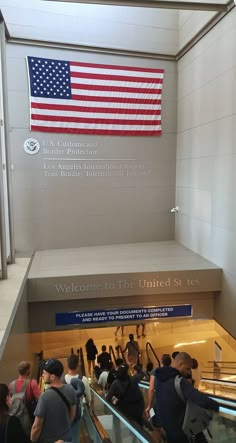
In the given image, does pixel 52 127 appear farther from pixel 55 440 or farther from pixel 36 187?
pixel 55 440

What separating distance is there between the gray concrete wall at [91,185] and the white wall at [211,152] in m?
0.54

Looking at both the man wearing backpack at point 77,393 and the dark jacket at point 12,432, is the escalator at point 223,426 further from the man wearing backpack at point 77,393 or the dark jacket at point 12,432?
the dark jacket at point 12,432

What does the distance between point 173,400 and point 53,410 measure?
94cm

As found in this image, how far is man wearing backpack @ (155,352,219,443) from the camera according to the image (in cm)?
282

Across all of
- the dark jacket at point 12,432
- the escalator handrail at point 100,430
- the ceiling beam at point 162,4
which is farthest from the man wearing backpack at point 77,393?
the ceiling beam at point 162,4

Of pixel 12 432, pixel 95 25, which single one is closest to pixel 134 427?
pixel 12 432

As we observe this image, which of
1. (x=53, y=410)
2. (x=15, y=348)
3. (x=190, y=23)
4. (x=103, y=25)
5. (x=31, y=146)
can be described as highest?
(x=103, y=25)

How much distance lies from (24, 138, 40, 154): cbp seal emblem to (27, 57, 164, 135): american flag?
0.31 m

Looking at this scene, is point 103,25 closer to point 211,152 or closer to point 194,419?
point 211,152

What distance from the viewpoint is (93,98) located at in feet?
33.2

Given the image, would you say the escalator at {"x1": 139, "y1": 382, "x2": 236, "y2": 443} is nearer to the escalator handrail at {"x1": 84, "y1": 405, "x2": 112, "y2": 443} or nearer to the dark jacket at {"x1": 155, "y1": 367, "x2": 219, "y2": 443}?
the dark jacket at {"x1": 155, "y1": 367, "x2": 219, "y2": 443}

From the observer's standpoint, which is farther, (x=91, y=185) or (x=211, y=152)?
(x=91, y=185)

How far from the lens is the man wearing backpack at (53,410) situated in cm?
299

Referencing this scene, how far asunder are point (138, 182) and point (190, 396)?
8282mm
